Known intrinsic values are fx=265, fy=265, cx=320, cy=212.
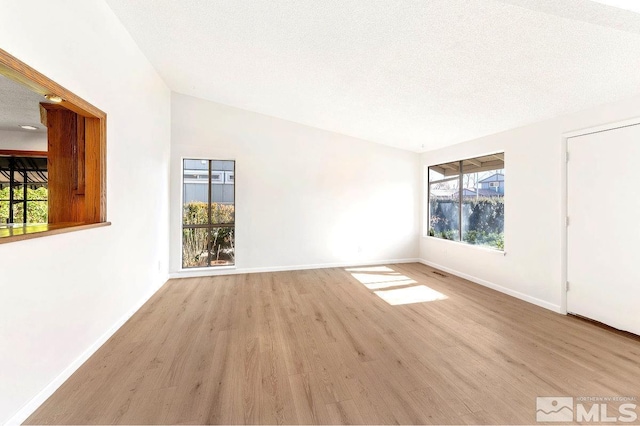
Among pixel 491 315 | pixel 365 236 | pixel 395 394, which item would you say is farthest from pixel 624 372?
pixel 365 236

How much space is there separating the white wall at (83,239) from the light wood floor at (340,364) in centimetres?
28

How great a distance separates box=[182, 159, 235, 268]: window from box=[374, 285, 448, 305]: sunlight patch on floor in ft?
9.01

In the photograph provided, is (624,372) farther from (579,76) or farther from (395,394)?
(579,76)

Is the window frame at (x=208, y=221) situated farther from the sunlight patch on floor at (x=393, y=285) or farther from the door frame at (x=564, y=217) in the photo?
the door frame at (x=564, y=217)

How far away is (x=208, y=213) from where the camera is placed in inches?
185

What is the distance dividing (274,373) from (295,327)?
2.51 feet

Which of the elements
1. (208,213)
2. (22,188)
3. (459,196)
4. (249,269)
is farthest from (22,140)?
(459,196)

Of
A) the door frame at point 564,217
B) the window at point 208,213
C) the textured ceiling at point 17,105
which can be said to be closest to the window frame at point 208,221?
the window at point 208,213

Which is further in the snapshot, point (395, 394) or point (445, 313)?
point (445, 313)

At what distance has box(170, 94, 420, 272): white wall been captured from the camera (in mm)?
4559

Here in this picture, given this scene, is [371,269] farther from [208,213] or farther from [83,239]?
[83,239]

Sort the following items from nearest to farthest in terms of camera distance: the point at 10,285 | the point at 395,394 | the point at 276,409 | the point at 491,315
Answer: the point at 10,285 → the point at 276,409 → the point at 395,394 → the point at 491,315

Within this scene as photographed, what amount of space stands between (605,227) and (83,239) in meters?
4.85

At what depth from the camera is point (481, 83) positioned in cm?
275
